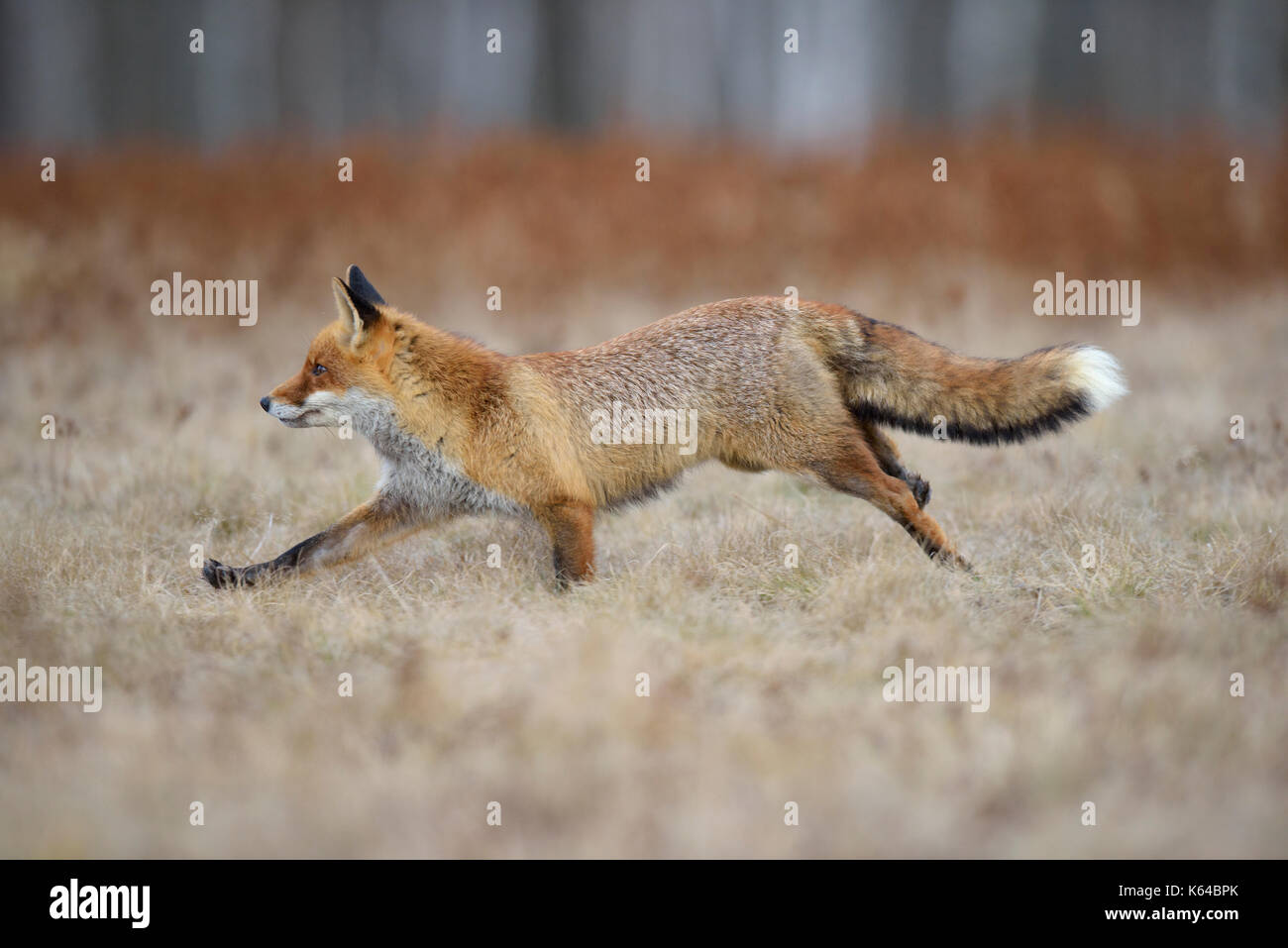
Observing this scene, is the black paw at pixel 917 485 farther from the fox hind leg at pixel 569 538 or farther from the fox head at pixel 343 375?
the fox head at pixel 343 375

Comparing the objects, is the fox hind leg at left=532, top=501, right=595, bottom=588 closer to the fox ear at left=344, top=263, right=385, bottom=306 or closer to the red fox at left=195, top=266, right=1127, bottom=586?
the red fox at left=195, top=266, right=1127, bottom=586

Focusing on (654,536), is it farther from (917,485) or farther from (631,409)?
(917,485)

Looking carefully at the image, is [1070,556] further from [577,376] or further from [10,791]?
[10,791]

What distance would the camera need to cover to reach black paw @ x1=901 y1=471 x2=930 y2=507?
6628 mm

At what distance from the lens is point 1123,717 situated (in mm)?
4348

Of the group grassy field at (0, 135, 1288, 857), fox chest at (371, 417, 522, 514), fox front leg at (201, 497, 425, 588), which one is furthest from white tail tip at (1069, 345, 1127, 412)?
fox front leg at (201, 497, 425, 588)

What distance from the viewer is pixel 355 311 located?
597 cm

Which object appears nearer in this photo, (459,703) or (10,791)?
(10,791)

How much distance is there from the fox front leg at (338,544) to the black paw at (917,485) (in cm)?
286

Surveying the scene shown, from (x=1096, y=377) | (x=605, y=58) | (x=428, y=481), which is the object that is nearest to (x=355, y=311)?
(x=428, y=481)

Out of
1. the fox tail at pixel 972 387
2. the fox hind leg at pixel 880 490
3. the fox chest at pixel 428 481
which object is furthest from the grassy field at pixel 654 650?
the fox tail at pixel 972 387

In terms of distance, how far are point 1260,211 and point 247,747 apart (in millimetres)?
14944

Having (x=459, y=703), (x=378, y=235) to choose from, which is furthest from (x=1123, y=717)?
(x=378, y=235)

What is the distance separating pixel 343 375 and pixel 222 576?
1.29 meters
